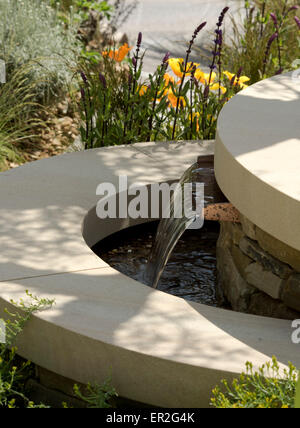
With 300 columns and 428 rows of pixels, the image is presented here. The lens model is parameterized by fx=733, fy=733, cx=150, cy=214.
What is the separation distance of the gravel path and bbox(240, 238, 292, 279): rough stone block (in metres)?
6.59

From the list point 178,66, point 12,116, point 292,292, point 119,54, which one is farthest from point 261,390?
point 119,54

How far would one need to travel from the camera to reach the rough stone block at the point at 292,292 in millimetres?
3336

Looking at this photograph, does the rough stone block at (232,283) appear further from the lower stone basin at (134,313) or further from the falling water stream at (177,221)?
the falling water stream at (177,221)

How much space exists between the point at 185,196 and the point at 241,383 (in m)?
1.59

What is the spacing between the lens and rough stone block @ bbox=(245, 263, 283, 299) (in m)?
3.46

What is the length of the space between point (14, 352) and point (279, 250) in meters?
1.30

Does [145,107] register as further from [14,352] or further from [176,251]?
[14,352]

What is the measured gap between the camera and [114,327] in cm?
294

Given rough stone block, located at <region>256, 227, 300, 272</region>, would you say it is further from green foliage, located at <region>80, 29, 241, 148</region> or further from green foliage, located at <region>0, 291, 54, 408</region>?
green foliage, located at <region>80, 29, 241, 148</region>

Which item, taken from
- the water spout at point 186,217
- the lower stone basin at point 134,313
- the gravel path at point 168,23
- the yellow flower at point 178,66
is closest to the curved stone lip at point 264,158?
the lower stone basin at point 134,313

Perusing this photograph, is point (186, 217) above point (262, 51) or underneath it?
underneath

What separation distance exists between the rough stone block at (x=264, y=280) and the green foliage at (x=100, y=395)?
100cm

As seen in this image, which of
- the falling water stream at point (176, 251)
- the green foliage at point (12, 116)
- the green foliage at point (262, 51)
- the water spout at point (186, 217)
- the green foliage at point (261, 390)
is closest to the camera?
the green foliage at point (261, 390)

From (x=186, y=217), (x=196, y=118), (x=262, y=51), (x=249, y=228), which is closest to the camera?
(x=249, y=228)
